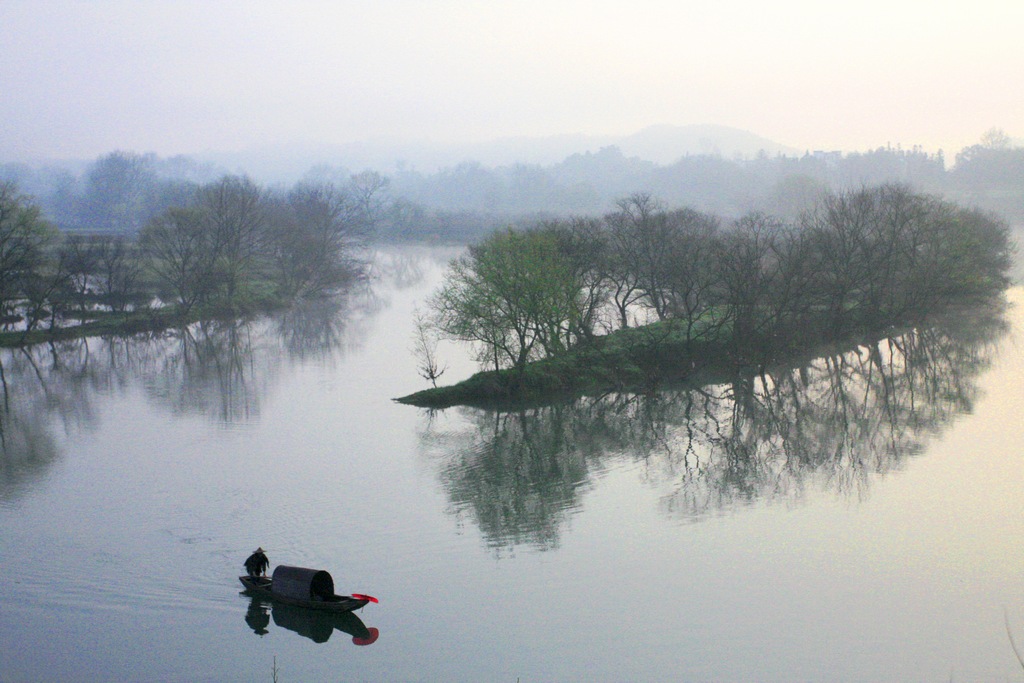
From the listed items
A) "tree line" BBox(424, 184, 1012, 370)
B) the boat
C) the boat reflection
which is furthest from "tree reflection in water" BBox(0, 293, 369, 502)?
the boat

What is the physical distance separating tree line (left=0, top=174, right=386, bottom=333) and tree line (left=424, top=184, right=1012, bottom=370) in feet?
65.2

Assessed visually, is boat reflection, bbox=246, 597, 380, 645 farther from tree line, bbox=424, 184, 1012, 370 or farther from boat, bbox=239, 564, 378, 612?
tree line, bbox=424, 184, 1012, 370

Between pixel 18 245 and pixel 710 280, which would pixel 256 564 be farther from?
pixel 18 245

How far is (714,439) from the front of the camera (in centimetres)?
2556

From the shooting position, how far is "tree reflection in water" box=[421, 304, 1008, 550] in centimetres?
2055

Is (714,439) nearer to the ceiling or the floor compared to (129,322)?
nearer to the floor

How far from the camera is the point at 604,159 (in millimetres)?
192500

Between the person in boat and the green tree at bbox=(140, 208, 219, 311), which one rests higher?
the green tree at bbox=(140, 208, 219, 311)

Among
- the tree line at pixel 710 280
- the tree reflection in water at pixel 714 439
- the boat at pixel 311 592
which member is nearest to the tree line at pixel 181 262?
the tree line at pixel 710 280

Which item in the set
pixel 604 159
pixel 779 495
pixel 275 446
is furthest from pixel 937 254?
pixel 604 159

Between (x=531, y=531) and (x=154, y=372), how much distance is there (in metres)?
23.5

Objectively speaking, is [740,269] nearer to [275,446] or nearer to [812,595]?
[275,446]

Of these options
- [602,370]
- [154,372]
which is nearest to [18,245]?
[154,372]

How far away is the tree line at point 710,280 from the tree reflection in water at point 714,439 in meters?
2.93
